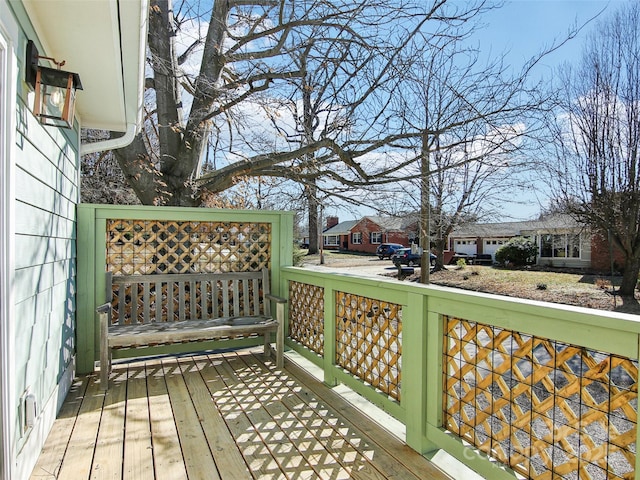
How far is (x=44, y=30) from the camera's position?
7.95ft

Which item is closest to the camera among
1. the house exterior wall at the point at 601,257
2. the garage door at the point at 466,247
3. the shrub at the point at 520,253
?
the house exterior wall at the point at 601,257

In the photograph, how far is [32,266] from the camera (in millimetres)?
2234

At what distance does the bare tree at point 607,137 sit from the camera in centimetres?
1034

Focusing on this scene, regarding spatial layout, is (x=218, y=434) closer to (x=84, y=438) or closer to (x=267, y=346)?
(x=84, y=438)

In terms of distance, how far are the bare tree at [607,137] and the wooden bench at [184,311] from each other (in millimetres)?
9167

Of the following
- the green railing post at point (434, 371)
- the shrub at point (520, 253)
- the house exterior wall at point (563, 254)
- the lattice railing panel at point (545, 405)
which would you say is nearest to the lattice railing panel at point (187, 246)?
the green railing post at point (434, 371)

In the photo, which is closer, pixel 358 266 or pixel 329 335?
pixel 329 335

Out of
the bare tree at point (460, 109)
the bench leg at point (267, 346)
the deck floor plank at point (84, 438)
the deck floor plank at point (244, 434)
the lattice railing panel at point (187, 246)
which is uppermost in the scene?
the bare tree at point (460, 109)

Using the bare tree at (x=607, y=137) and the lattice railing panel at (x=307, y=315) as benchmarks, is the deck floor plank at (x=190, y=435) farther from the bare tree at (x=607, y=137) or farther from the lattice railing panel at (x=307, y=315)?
the bare tree at (x=607, y=137)

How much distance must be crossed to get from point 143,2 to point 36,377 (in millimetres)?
2163

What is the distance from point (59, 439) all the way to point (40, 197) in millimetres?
1468

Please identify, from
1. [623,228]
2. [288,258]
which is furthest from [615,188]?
[288,258]

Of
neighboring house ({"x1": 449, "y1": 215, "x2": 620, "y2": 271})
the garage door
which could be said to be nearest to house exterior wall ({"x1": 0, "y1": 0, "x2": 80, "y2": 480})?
neighboring house ({"x1": 449, "y1": 215, "x2": 620, "y2": 271})

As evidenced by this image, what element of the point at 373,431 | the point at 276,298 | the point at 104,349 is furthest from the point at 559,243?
the point at 104,349
